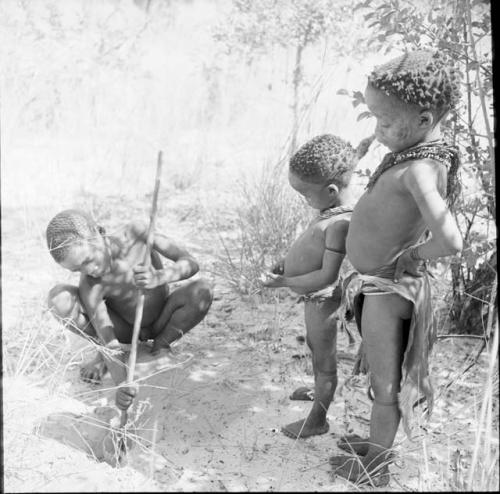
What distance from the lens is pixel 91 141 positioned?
5.91 m

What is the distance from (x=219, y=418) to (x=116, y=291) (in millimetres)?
739

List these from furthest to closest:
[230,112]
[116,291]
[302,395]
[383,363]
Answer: [230,112]
[116,291]
[302,395]
[383,363]

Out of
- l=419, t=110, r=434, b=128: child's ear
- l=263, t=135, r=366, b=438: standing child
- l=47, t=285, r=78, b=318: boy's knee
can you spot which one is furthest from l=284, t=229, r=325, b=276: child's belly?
l=47, t=285, r=78, b=318: boy's knee

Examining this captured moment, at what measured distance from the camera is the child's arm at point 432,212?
1.70 metres

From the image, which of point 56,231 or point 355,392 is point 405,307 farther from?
point 56,231

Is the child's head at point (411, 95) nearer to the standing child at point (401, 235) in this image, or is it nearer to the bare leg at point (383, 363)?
the standing child at point (401, 235)

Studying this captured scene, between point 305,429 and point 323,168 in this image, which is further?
point 305,429

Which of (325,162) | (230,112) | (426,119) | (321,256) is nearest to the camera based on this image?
(426,119)

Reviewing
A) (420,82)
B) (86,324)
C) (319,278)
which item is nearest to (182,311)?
(86,324)

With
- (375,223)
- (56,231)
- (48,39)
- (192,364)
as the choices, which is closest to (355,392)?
(192,364)

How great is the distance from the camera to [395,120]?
1863 mm

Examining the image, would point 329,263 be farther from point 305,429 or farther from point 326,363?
point 305,429

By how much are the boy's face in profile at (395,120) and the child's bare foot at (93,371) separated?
5.55ft

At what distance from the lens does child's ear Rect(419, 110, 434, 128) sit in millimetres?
1834
